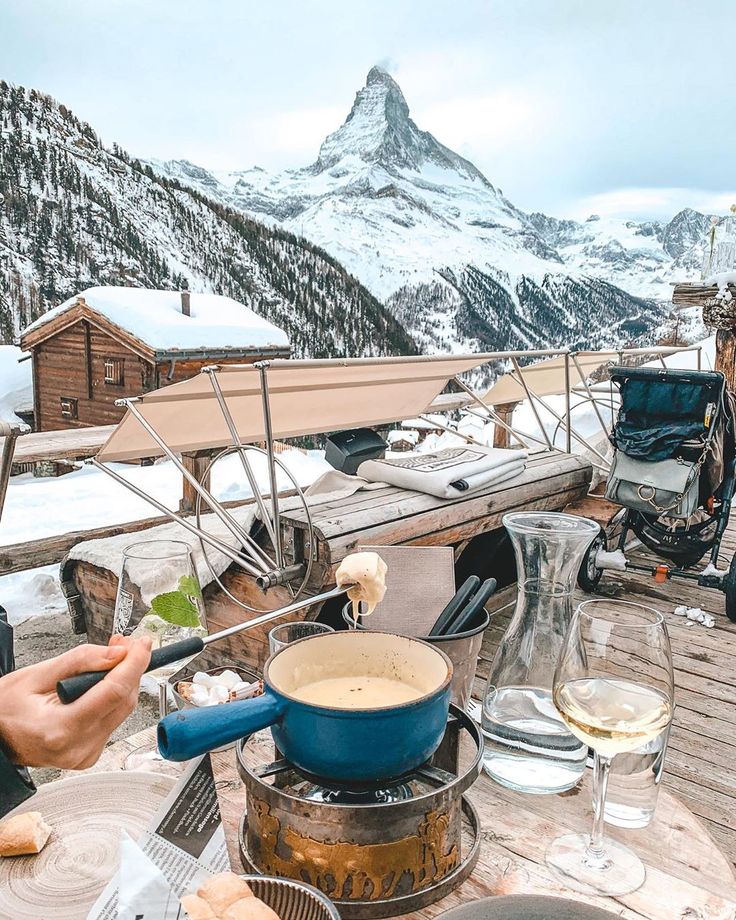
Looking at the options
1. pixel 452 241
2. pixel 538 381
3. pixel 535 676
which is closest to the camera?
pixel 535 676

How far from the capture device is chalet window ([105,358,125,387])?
41.3ft

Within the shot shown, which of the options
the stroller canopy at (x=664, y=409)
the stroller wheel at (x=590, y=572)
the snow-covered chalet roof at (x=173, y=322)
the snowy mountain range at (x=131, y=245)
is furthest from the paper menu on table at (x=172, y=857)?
the snowy mountain range at (x=131, y=245)

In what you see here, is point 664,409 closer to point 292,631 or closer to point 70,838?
point 292,631

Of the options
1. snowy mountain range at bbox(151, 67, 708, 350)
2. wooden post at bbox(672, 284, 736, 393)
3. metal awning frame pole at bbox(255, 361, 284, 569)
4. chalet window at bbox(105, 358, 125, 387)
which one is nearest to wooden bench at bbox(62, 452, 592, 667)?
metal awning frame pole at bbox(255, 361, 284, 569)

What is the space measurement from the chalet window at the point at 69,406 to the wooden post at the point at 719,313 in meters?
11.0

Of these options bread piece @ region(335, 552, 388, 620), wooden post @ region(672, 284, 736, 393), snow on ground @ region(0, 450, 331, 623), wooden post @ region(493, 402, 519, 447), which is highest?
wooden post @ region(672, 284, 736, 393)

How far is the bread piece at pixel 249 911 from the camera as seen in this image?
507 millimetres

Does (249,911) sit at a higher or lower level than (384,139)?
lower

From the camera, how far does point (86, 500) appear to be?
721 centimetres

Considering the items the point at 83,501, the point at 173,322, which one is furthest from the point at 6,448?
the point at 173,322

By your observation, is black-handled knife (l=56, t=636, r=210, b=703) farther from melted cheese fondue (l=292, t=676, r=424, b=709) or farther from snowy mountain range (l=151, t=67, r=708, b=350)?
snowy mountain range (l=151, t=67, r=708, b=350)

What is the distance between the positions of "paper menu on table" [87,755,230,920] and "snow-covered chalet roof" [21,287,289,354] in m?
11.7

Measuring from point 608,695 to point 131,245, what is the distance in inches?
899

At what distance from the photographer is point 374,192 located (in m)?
43.5
